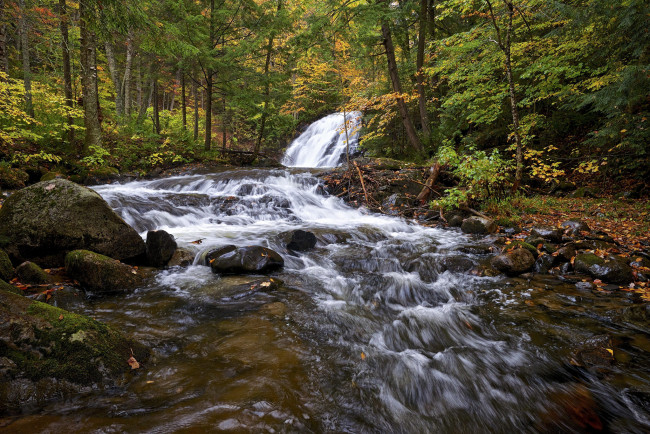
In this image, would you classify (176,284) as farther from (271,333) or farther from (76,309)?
(271,333)

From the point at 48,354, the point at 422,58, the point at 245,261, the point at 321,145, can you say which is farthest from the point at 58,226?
the point at 321,145

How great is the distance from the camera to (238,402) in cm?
217

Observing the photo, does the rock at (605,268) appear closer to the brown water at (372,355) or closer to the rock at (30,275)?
the brown water at (372,355)

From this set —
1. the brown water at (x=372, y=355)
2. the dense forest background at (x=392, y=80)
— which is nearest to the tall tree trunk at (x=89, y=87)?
the dense forest background at (x=392, y=80)

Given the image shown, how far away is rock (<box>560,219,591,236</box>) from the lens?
5.80m

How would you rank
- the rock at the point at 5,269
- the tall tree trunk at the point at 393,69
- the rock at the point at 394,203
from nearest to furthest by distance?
the rock at the point at 5,269 → the rock at the point at 394,203 → the tall tree trunk at the point at 393,69

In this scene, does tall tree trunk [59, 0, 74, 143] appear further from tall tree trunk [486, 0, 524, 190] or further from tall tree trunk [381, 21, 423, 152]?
tall tree trunk [486, 0, 524, 190]

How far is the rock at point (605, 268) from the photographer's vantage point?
424 cm

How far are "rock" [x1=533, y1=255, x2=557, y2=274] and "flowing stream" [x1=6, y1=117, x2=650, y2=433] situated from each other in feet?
1.51

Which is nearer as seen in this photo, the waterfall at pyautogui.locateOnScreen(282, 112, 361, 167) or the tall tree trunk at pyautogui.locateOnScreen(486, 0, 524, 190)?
the tall tree trunk at pyautogui.locateOnScreen(486, 0, 524, 190)

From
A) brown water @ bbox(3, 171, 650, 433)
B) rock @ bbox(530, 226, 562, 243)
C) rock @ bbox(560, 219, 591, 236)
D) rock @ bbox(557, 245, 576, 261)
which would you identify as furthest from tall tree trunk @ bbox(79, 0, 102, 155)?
rock @ bbox(560, 219, 591, 236)

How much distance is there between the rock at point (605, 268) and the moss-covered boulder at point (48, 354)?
246 inches

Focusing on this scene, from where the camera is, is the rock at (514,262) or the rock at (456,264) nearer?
the rock at (514,262)

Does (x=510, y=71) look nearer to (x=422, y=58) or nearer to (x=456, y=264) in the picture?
(x=456, y=264)
